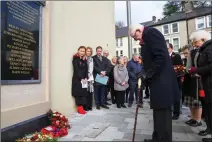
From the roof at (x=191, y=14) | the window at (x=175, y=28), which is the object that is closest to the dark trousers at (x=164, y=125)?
the roof at (x=191, y=14)

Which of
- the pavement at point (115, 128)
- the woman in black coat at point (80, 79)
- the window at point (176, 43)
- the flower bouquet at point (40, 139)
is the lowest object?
the pavement at point (115, 128)

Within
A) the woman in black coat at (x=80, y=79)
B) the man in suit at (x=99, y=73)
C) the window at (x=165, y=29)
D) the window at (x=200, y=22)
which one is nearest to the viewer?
the woman in black coat at (x=80, y=79)

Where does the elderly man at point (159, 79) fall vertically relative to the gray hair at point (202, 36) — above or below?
below

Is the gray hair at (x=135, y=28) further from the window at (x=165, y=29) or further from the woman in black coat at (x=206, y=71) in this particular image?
the window at (x=165, y=29)

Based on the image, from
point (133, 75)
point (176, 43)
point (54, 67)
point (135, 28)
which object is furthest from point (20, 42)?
point (176, 43)

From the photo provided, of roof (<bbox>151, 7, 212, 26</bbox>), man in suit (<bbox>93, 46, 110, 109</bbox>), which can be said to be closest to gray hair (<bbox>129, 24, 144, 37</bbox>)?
man in suit (<bbox>93, 46, 110, 109</bbox>)

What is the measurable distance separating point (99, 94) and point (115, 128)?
Answer: 230 cm

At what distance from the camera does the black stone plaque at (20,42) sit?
364cm

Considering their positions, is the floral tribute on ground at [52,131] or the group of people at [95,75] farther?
the group of people at [95,75]

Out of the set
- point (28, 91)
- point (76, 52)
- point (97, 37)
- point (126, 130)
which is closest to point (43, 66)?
point (28, 91)

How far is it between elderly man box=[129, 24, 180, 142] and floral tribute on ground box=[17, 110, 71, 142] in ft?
5.65

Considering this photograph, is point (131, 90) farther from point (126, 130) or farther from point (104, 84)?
point (126, 130)

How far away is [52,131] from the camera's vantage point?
4156 millimetres

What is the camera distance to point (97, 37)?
8336 mm
